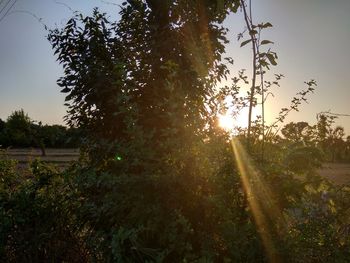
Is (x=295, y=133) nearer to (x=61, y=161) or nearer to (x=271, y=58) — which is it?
(x=271, y=58)

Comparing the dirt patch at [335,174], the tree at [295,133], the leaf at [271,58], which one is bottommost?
the dirt patch at [335,174]

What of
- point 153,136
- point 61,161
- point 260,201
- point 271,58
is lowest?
point 61,161

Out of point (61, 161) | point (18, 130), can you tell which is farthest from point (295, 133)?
point (18, 130)

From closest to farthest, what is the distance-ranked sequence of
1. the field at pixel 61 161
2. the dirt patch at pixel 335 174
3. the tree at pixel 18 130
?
the dirt patch at pixel 335 174, the field at pixel 61 161, the tree at pixel 18 130

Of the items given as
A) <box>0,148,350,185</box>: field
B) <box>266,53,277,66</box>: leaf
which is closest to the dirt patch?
<box>0,148,350,185</box>: field

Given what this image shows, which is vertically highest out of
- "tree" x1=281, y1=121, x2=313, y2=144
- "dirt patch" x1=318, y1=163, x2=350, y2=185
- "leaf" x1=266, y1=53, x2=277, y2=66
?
"leaf" x1=266, y1=53, x2=277, y2=66

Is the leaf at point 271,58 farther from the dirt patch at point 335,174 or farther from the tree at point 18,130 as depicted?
the tree at point 18,130

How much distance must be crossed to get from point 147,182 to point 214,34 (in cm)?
183

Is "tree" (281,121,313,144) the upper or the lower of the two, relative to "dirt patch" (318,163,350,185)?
upper

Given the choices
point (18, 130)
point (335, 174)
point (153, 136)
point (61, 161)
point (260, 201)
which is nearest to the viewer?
point (260, 201)

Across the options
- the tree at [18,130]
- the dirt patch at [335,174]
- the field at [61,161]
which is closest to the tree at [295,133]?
the dirt patch at [335,174]

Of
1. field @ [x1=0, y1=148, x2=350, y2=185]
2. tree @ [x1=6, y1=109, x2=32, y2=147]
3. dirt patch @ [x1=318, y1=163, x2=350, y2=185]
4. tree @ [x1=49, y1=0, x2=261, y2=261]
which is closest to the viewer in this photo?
tree @ [x1=49, y1=0, x2=261, y2=261]

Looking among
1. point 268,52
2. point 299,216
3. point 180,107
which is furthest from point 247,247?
point 268,52

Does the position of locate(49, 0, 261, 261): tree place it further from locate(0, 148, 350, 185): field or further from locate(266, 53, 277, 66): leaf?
locate(0, 148, 350, 185): field
